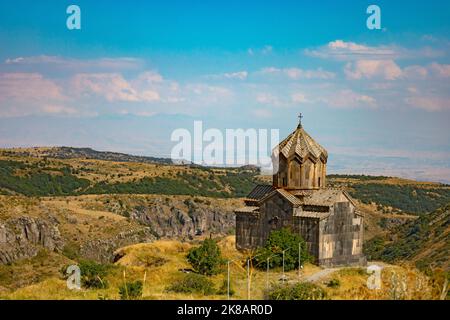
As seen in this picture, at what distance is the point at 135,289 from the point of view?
18.2 m

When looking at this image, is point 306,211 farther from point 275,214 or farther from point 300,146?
point 300,146

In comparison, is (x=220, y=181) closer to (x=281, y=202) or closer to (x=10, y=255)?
(x=10, y=255)

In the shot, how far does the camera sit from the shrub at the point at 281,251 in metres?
28.4

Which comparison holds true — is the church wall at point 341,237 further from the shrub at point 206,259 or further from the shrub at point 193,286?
the shrub at point 193,286

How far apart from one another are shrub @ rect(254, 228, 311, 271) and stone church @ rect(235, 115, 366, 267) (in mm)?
906

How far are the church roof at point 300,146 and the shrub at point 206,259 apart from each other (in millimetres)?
6462

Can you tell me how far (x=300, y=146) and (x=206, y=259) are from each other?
7.90m

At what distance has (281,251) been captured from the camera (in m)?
28.4

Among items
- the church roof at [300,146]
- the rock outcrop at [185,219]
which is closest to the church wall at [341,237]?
the church roof at [300,146]

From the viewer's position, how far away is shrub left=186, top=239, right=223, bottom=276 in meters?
28.0

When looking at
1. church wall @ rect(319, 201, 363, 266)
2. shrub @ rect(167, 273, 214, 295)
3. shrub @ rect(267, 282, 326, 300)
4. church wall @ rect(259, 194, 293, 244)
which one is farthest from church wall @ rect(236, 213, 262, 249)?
shrub @ rect(267, 282, 326, 300)

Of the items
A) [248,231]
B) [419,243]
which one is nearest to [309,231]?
[248,231]
